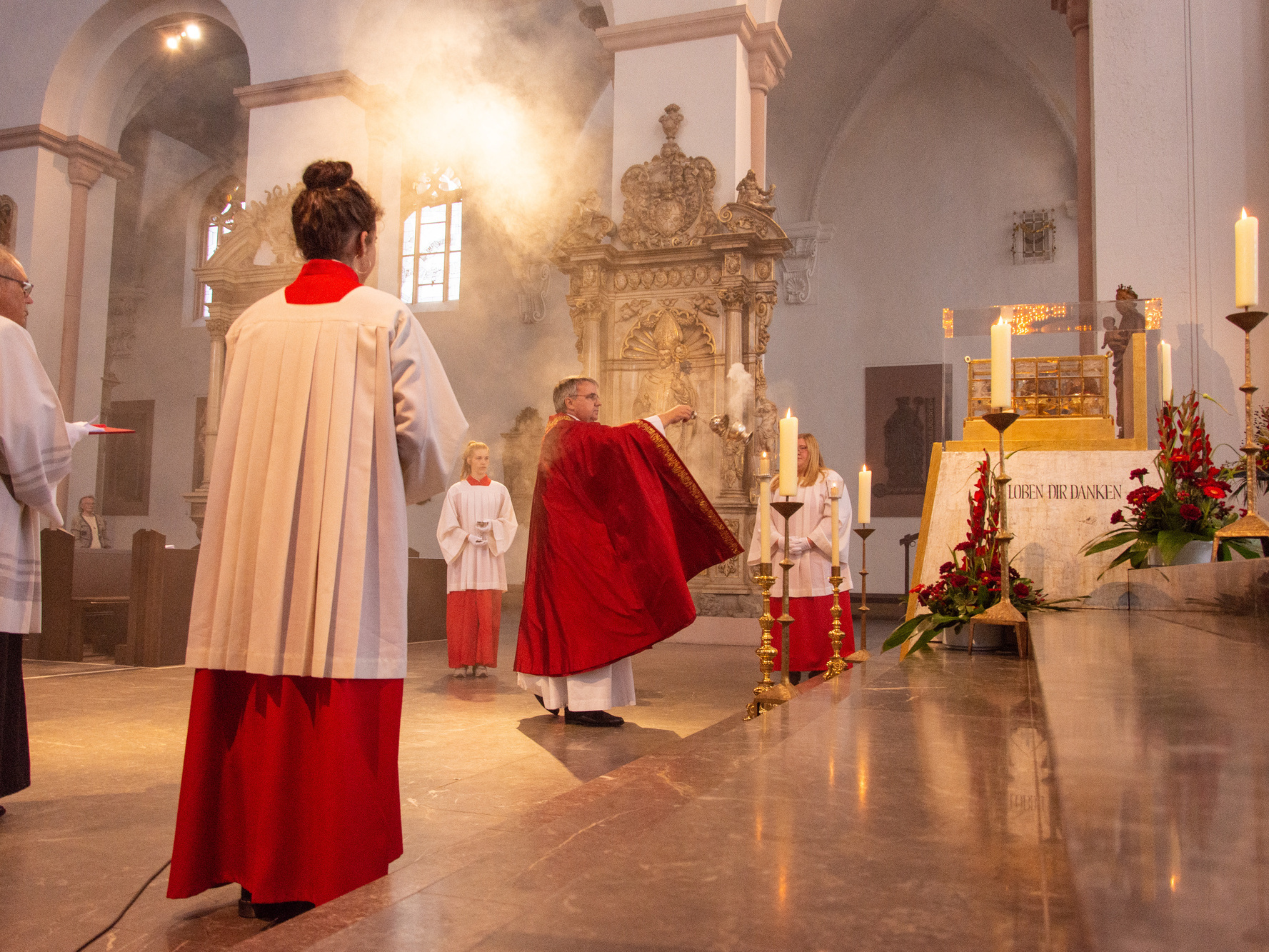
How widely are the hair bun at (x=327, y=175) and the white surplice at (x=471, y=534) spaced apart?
4.58 m

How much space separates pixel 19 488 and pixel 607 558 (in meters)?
2.46

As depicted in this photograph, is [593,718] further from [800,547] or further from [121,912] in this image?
[121,912]

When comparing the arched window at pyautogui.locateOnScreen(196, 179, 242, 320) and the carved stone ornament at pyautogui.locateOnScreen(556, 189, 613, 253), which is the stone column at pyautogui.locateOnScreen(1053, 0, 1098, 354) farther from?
the arched window at pyautogui.locateOnScreen(196, 179, 242, 320)

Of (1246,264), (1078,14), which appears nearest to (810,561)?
(1246,264)

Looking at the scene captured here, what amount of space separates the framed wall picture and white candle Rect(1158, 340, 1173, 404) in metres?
9.59

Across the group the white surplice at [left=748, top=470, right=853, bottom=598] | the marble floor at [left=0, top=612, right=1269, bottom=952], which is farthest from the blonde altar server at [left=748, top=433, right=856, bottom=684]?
the marble floor at [left=0, top=612, right=1269, bottom=952]

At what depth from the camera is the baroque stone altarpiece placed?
374 inches

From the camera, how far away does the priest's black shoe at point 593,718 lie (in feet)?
15.3

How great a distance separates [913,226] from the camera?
15102mm

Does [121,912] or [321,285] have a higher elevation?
[321,285]

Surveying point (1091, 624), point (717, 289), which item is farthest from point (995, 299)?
point (1091, 624)

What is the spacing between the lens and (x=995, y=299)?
48.0ft

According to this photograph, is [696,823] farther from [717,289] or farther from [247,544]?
[717,289]

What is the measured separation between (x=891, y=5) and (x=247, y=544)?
14513 millimetres
